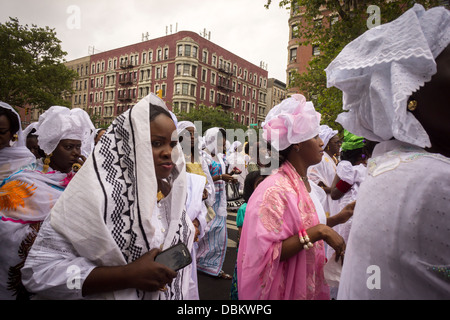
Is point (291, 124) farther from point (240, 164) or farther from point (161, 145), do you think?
point (240, 164)

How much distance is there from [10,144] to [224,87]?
51524 millimetres

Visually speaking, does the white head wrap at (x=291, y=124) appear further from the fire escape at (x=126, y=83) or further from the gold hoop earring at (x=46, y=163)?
the fire escape at (x=126, y=83)

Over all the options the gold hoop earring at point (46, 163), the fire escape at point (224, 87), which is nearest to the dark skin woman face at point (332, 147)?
the gold hoop earring at point (46, 163)

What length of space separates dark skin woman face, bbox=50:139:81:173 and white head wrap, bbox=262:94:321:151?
187 cm

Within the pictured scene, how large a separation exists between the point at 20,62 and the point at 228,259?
2207cm

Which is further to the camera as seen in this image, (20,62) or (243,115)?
(243,115)

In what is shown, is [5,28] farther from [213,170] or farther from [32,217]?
[32,217]

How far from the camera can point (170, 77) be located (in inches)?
1849

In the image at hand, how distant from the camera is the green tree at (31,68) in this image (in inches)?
729

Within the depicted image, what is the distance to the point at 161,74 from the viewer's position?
47938mm

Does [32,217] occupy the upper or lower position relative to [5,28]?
lower

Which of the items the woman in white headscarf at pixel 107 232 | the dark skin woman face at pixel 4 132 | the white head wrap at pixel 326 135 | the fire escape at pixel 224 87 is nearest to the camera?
the woman in white headscarf at pixel 107 232

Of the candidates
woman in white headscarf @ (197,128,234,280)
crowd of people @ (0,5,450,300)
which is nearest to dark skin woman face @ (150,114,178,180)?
crowd of people @ (0,5,450,300)
